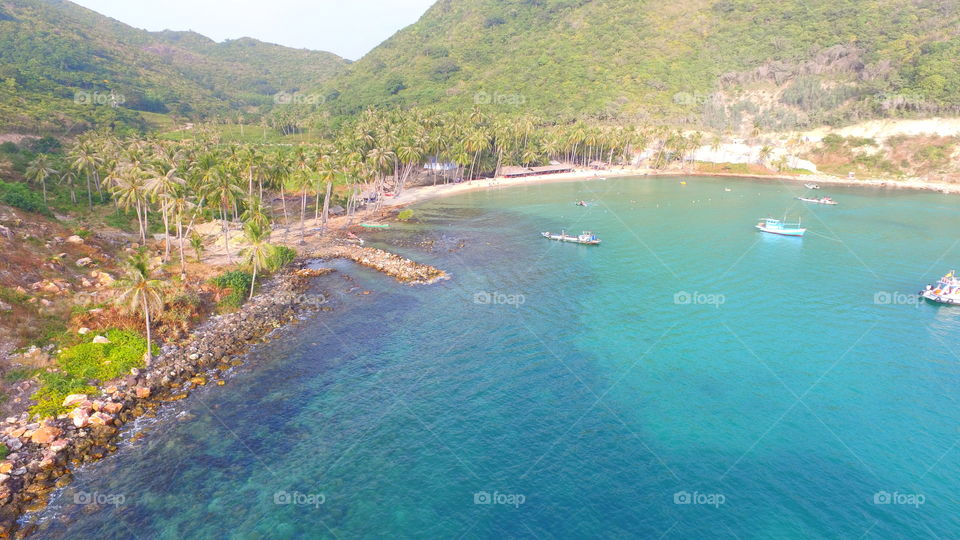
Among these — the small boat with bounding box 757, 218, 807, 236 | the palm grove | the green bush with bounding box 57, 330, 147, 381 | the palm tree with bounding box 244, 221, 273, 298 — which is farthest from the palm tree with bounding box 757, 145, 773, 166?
the green bush with bounding box 57, 330, 147, 381

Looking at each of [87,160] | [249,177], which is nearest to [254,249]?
[249,177]

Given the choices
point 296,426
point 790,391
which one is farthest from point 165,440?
point 790,391

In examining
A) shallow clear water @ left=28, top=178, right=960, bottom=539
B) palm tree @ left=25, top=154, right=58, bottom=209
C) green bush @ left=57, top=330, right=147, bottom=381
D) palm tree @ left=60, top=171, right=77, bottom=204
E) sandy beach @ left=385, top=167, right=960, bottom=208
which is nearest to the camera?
shallow clear water @ left=28, top=178, right=960, bottom=539

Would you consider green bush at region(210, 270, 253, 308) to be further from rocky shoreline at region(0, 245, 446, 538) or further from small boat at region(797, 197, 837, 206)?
small boat at region(797, 197, 837, 206)

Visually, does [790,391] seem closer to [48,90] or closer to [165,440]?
[165,440]

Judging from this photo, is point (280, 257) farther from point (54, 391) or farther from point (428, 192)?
point (428, 192)

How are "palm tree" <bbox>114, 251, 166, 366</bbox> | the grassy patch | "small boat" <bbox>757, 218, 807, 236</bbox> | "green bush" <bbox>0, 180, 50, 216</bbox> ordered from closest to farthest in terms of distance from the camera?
the grassy patch → "palm tree" <bbox>114, 251, 166, 366</bbox> → "green bush" <bbox>0, 180, 50, 216</bbox> → "small boat" <bbox>757, 218, 807, 236</bbox>

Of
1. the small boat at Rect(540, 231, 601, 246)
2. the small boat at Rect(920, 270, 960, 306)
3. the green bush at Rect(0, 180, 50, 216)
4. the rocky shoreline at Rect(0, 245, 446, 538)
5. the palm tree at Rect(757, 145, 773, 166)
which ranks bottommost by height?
the rocky shoreline at Rect(0, 245, 446, 538)
